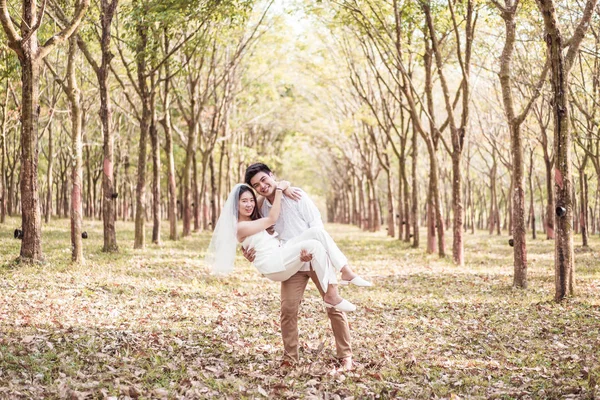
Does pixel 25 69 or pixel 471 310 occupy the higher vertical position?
pixel 25 69

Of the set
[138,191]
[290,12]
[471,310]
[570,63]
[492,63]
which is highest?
[290,12]

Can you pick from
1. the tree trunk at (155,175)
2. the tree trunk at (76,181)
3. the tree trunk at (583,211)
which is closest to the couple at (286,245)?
the tree trunk at (76,181)

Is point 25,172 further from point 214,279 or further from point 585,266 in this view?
point 585,266

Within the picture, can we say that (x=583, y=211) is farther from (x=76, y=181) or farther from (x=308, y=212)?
(x=308, y=212)

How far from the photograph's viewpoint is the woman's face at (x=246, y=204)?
20.7 feet

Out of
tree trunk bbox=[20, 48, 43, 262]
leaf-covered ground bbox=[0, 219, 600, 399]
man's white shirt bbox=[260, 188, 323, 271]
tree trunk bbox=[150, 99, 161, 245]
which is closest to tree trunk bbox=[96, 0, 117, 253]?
leaf-covered ground bbox=[0, 219, 600, 399]

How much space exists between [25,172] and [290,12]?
1191 cm

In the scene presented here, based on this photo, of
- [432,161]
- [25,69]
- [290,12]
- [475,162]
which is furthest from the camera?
[475,162]

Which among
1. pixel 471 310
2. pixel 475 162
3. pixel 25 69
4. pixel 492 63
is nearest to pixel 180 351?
pixel 471 310

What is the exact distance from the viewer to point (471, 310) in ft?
34.7

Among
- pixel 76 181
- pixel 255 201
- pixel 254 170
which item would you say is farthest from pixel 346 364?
pixel 76 181

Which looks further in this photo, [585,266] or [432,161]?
[432,161]

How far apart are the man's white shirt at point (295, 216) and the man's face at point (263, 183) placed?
0.70ft

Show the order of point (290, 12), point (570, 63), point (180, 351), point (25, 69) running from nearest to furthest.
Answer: point (180, 351) < point (570, 63) < point (25, 69) < point (290, 12)
